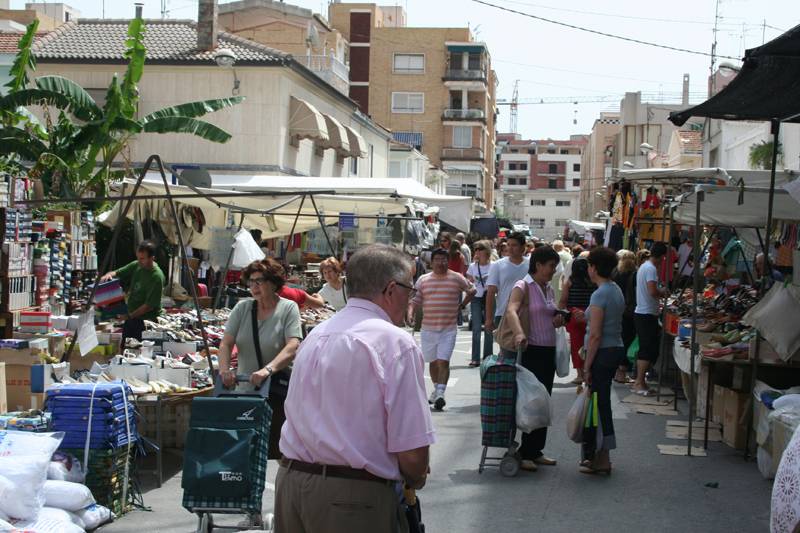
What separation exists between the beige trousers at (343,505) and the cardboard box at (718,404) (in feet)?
23.4

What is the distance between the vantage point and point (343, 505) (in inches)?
143

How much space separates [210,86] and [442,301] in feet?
63.3

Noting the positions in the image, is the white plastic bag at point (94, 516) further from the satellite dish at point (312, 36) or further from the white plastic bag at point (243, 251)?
the satellite dish at point (312, 36)

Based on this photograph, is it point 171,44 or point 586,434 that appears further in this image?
point 171,44

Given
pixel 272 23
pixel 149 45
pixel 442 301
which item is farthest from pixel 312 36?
pixel 442 301

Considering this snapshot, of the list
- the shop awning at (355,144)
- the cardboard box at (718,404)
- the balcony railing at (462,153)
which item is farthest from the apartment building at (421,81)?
the cardboard box at (718,404)

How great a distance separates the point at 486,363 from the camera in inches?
335

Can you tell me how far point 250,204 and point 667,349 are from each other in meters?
8.19

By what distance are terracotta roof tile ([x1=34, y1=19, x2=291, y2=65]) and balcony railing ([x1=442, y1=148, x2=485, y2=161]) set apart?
145ft

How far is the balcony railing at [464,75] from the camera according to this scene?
238 feet

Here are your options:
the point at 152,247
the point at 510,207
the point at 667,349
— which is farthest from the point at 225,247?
the point at 510,207

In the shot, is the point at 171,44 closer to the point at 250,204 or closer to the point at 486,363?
the point at 250,204

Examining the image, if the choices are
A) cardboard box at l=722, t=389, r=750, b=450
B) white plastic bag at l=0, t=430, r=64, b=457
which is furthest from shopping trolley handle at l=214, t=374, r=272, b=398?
cardboard box at l=722, t=389, r=750, b=450

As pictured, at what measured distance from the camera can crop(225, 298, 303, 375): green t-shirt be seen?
7.67m
